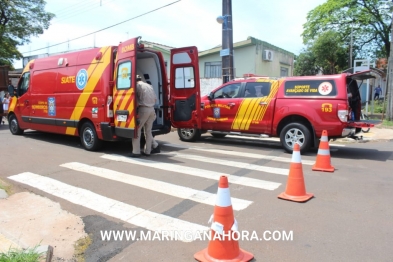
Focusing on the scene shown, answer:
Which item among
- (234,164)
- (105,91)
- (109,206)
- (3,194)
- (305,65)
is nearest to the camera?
(109,206)

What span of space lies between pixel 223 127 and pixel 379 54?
22207 millimetres

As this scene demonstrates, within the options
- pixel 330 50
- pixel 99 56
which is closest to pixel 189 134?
pixel 99 56

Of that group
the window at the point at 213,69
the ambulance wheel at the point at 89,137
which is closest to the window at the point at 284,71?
the window at the point at 213,69

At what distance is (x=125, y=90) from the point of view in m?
7.57

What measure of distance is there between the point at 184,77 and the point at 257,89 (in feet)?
6.69

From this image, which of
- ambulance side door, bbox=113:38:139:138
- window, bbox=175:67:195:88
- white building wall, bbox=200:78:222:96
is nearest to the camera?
ambulance side door, bbox=113:38:139:138

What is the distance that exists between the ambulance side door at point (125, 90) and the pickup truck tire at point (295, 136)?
3.79m

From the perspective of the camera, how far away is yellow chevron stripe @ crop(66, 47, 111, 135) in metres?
8.09

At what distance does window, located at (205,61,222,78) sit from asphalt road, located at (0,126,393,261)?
1288 cm

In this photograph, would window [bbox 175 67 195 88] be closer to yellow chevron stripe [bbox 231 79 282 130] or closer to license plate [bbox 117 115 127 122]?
yellow chevron stripe [bbox 231 79 282 130]

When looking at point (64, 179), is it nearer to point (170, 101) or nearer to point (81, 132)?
point (81, 132)

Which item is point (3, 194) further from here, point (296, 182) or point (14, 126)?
point (14, 126)

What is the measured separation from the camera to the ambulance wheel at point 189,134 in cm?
1027

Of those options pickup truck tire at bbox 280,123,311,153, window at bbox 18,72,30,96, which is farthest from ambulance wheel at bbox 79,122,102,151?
pickup truck tire at bbox 280,123,311,153
